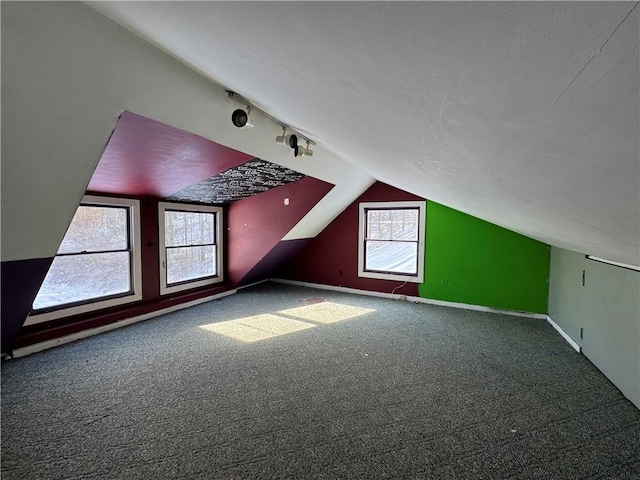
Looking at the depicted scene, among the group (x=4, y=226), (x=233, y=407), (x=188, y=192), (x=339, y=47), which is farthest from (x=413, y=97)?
(x=188, y=192)

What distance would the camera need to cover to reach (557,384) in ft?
7.89

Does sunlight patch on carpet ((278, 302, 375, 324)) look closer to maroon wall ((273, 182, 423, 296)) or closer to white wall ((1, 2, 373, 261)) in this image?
maroon wall ((273, 182, 423, 296))

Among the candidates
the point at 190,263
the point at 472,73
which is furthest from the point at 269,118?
the point at 190,263

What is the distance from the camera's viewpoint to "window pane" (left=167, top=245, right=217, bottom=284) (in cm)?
459

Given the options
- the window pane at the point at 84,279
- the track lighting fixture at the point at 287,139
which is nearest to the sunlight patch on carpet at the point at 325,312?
the window pane at the point at 84,279

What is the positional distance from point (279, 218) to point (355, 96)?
12.5ft

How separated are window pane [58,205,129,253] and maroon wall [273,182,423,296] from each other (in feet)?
10.5

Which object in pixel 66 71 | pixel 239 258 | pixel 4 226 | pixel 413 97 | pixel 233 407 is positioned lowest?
pixel 233 407

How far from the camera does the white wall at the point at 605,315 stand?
7.14ft

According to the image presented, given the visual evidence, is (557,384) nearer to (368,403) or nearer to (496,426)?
(496,426)

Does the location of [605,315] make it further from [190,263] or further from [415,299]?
[190,263]

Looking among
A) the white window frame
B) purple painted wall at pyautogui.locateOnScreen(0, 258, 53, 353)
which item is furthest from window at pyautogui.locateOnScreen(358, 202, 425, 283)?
purple painted wall at pyautogui.locateOnScreen(0, 258, 53, 353)

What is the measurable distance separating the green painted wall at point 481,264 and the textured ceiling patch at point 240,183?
97.5 inches

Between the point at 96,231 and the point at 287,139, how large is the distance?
2.75 m
